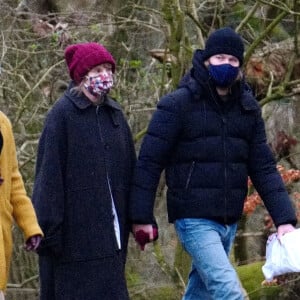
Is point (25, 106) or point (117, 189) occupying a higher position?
point (25, 106)

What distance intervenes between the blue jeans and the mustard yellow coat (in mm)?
956

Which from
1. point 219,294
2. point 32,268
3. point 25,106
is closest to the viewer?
point 219,294

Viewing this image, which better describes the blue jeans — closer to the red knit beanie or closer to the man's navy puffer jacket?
the man's navy puffer jacket

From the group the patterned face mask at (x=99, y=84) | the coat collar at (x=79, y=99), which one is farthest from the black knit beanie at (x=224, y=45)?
the coat collar at (x=79, y=99)

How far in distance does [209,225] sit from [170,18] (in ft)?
11.5

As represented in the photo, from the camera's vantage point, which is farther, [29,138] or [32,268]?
[32,268]

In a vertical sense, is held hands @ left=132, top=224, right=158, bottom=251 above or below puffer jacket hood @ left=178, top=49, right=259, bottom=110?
below

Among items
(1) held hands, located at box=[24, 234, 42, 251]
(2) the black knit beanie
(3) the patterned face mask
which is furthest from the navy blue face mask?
(1) held hands, located at box=[24, 234, 42, 251]

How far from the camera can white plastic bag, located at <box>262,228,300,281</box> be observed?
233 inches

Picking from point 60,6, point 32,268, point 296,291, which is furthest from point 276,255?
point 60,6

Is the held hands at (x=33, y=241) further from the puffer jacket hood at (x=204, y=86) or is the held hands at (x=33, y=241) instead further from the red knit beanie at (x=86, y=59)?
the puffer jacket hood at (x=204, y=86)

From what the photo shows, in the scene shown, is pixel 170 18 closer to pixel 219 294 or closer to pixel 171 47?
pixel 171 47

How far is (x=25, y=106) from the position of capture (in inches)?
387

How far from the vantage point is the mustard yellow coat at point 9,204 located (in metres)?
5.41
